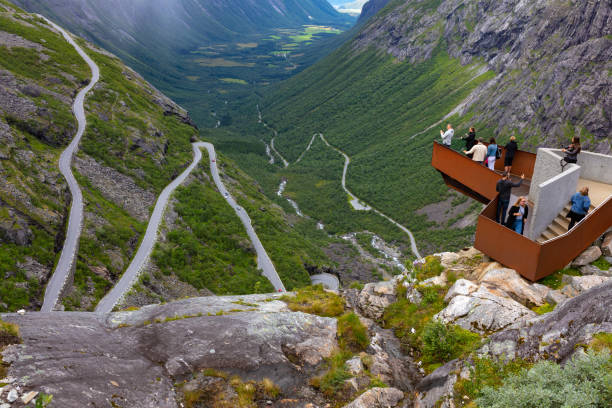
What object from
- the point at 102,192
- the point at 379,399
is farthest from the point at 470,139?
the point at 102,192

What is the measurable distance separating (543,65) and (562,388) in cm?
12705

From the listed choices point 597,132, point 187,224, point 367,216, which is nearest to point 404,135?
point 367,216

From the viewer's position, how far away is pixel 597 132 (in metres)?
83.1

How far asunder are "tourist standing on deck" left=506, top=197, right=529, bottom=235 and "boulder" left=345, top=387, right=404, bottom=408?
7663mm

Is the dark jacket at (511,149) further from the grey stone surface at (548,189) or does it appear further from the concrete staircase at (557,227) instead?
the concrete staircase at (557,227)

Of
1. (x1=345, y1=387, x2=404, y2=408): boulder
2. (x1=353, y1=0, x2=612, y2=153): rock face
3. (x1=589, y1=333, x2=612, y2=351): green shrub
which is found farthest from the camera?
(x1=353, y1=0, x2=612, y2=153): rock face

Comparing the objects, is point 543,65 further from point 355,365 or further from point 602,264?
point 355,365

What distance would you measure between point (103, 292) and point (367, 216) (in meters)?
81.7

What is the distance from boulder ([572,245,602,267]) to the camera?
14.3 meters

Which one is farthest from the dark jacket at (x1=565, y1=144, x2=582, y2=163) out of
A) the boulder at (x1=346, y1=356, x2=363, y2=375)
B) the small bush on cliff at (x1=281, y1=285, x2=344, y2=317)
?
the boulder at (x1=346, y1=356, x2=363, y2=375)

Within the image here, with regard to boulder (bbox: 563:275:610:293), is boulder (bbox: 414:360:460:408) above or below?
below

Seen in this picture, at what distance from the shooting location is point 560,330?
9.56 metres

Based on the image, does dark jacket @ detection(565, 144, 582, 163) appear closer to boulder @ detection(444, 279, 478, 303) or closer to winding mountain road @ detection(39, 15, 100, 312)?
boulder @ detection(444, 279, 478, 303)

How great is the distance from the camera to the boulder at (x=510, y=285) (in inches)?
515
